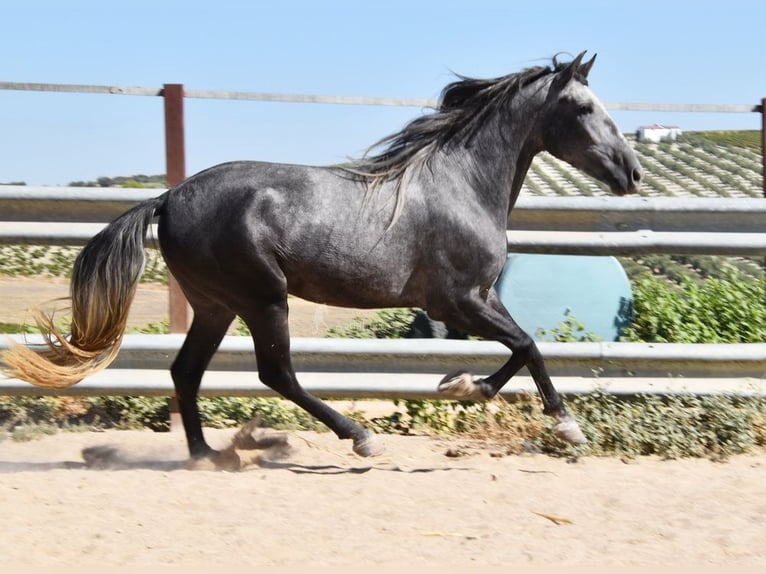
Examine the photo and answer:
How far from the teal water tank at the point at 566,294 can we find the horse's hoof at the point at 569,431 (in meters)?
1.23

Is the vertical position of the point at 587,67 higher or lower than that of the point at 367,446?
higher

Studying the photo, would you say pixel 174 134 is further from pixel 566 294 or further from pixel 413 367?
pixel 566 294

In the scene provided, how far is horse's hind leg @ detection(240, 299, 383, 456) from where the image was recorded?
5.04 m

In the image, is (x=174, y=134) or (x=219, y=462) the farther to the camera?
(x=174, y=134)

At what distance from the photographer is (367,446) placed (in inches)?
201

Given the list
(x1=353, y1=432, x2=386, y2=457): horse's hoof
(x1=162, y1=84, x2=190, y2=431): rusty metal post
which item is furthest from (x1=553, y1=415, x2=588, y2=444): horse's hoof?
(x1=162, y1=84, x2=190, y2=431): rusty metal post

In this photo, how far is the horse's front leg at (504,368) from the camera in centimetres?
513

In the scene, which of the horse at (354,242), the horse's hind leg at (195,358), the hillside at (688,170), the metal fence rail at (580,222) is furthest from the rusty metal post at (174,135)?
the hillside at (688,170)

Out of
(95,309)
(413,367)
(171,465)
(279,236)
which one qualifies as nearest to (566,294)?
(413,367)

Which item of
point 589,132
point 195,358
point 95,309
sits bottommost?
point 195,358

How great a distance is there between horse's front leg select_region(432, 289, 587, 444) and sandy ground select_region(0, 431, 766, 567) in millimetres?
247

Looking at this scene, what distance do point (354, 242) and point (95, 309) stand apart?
1333 millimetres

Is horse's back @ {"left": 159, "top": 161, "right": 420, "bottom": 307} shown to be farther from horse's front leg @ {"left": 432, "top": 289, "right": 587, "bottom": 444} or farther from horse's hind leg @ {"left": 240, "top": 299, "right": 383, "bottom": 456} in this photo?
horse's front leg @ {"left": 432, "top": 289, "right": 587, "bottom": 444}

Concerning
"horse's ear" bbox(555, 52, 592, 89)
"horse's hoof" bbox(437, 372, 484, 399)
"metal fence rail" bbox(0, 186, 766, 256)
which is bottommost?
"horse's hoof" bbox(437, 372, 484, 399)
